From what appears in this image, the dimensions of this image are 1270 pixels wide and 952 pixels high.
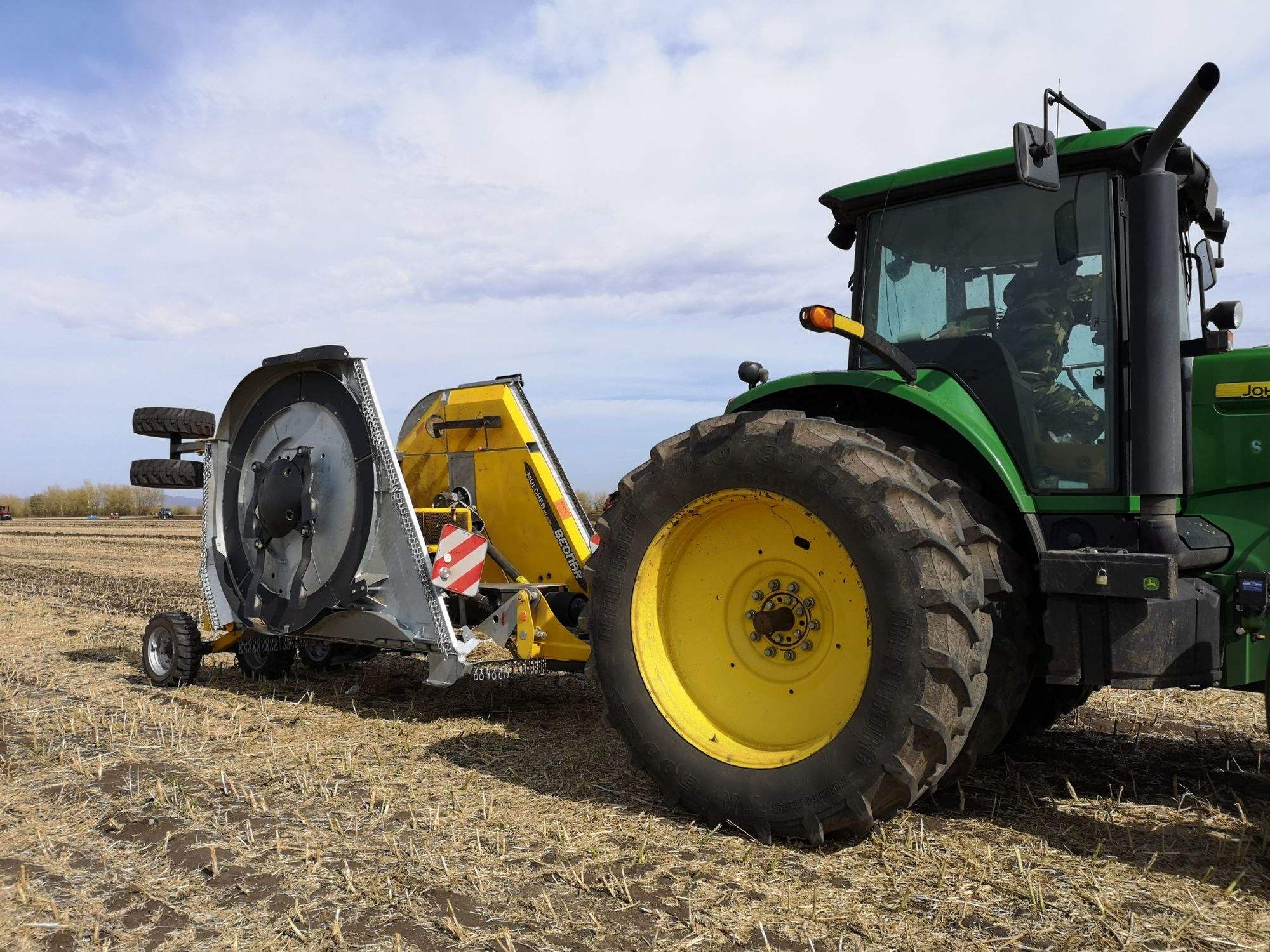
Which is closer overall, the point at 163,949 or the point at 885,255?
the point at 163,949

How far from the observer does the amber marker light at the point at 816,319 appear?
3.53 metres

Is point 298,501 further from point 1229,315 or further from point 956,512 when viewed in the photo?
point 1229,315

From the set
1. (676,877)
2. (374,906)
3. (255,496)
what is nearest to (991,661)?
(676,877)

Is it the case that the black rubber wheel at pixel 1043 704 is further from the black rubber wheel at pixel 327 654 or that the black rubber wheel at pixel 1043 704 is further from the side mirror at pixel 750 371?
the black rubber wheel at pixel 327 654

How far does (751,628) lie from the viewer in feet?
12.5

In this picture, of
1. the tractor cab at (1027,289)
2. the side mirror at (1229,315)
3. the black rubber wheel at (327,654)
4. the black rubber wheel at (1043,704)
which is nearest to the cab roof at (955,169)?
the tractor cab at (1027,289)

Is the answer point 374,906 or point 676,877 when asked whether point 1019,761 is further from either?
point 374,906

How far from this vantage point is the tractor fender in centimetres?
358

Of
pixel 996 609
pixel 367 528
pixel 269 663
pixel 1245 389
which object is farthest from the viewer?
pixel 269 663

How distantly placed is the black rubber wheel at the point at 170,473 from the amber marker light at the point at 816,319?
15.8 feet

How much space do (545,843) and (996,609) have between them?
181 cm

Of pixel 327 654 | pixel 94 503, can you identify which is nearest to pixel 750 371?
pixel 327 654

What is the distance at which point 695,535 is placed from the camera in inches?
155

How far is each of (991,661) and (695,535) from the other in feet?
3.92
